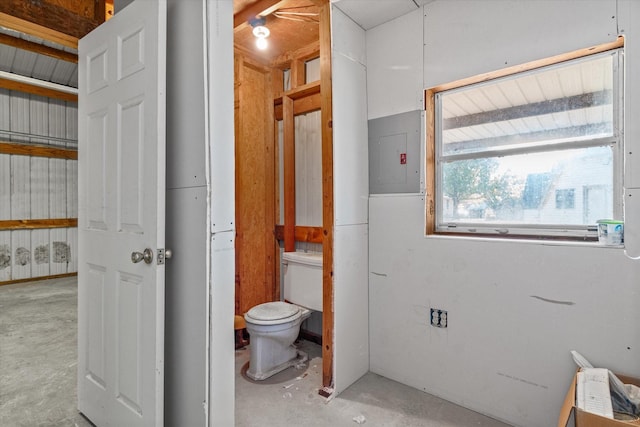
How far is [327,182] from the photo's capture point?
2092 millimetres

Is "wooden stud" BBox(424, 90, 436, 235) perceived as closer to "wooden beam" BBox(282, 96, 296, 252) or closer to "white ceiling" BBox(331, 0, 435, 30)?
"white ceiling" BBox(331, 0, 435, 30)

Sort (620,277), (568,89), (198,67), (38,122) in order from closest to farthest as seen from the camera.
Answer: (198,67) → (620,277) → (568,89) → (38,122)

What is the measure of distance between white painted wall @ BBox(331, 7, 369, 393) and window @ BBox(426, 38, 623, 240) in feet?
1.52

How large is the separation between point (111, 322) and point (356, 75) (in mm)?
2068

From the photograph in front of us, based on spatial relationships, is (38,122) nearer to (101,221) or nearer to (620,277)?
(101,221)

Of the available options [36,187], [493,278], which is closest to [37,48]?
[36,187]

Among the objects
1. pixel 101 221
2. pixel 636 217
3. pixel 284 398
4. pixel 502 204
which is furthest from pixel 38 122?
pixel 636 217

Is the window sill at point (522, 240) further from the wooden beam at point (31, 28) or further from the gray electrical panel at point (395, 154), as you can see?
the wooden beam at point (31, 28)

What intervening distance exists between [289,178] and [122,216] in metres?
1.65

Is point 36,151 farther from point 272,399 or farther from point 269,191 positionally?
point 272,399

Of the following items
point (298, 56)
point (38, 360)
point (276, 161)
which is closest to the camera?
point (38, 360)

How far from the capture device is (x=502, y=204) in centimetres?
193

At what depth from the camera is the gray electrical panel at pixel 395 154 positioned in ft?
7.00

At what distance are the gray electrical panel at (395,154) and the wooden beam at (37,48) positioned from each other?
13.0ft
